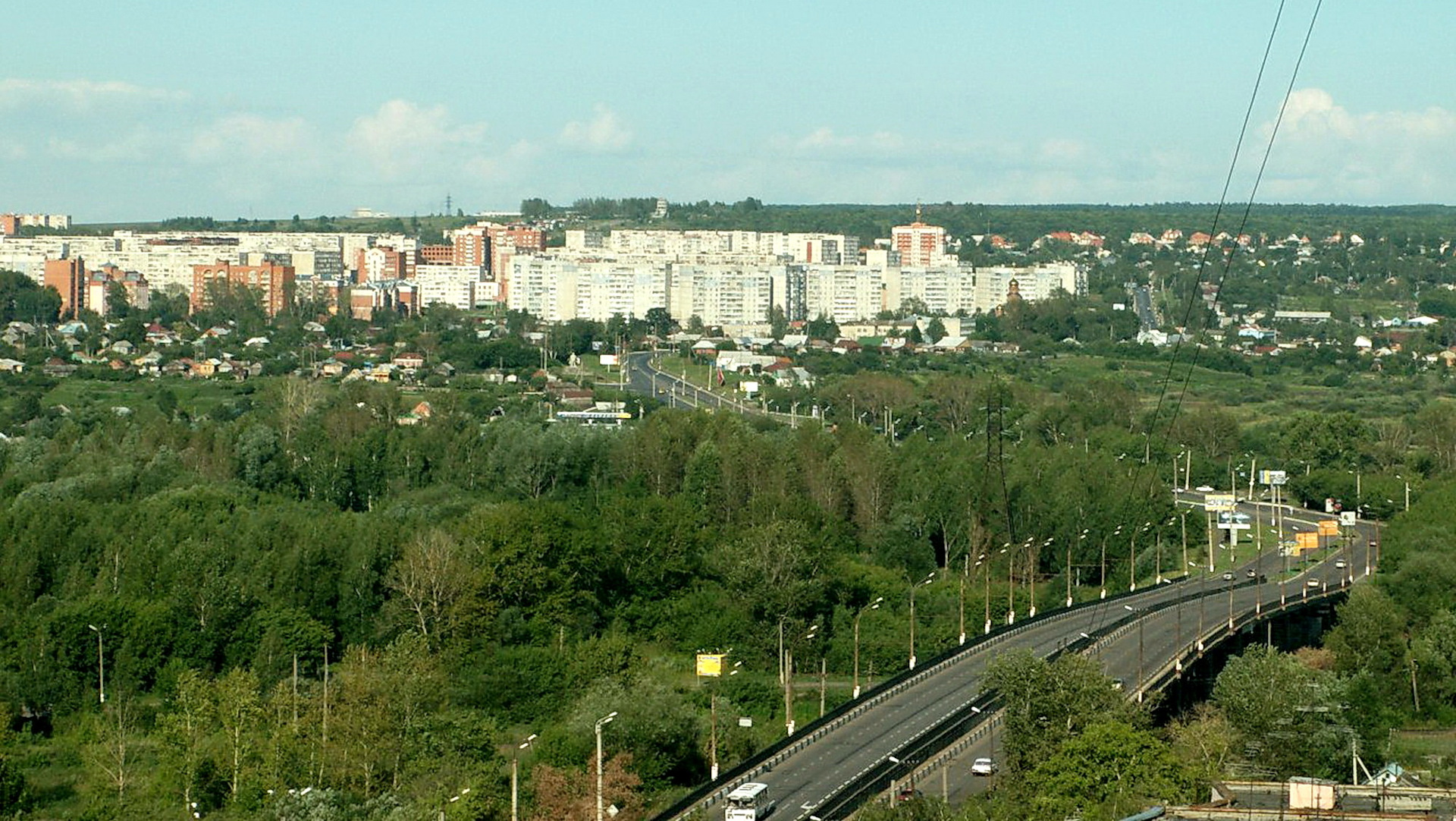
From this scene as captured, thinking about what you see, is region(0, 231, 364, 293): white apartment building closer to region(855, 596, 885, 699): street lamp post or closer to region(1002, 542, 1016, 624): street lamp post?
region(1002, 542, 1016, 624): street lamp post

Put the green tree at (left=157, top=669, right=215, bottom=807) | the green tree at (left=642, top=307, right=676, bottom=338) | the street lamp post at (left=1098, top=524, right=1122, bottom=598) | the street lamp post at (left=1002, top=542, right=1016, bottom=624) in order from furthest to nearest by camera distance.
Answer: the green tree at (left=642, top=307, right=676, bottom=338), the street lamp post at (left=1098, top=524, right=1122, bottom=598), the street lamp post at (left=1002, top=542, right=1016, bottom=624), the green tree at (left=157, top=669, right=215, bottom=807)

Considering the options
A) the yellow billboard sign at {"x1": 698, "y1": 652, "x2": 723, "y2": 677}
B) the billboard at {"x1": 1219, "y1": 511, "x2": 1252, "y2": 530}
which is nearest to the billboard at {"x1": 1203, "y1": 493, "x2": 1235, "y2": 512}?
the billboard at {"x1": 1219, "y1": 511, "x2": 1252, "y2": 530}

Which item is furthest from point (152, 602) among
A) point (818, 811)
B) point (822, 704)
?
point (818, 811)

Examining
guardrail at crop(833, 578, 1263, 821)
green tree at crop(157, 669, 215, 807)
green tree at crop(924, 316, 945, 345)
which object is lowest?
green tree at crop(157, 669, 215, 807)

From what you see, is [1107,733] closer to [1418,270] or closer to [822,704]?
[822,704]

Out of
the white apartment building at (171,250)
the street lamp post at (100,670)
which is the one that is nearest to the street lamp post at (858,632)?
the street lamp post at (100,670)

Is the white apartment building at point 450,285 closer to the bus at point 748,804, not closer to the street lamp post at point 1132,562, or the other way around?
the street lamp post at point 1132,562
